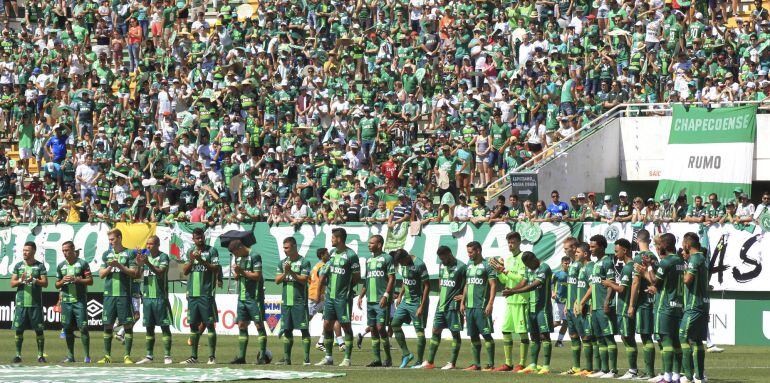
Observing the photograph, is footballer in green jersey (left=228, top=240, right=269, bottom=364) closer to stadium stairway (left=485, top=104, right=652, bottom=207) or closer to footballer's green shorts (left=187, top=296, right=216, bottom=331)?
footballer's green shorts (left=187, top=296, right=216, bottom=331)

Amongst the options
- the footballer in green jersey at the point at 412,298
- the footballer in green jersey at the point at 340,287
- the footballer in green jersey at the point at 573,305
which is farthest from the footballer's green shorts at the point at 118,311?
the footballer in green jersey at the point at 573,305

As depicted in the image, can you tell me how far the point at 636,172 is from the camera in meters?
38.2

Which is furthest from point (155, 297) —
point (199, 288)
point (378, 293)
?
point (378, 293)

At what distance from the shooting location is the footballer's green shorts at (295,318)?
24.9 metres

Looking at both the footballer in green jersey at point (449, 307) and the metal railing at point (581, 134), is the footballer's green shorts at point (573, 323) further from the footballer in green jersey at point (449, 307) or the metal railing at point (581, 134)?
the metal railing at point (581, 134)

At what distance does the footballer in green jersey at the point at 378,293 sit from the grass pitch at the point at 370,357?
52cm

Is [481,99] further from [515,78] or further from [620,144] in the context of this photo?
[620,144]

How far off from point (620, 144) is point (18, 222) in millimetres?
15634

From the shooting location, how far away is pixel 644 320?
2214 cm

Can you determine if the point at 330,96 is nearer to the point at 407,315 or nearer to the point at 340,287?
the point at 340,287

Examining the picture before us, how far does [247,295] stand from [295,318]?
0.92 m

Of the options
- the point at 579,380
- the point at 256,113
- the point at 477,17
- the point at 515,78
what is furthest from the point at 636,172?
the point at 579,380

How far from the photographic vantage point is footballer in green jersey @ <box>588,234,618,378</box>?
2238 cm

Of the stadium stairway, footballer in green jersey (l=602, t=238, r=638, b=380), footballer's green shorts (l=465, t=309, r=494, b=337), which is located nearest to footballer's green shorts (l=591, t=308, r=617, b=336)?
footballer in green jersey (l=602, t=238, r=638, b=380)
